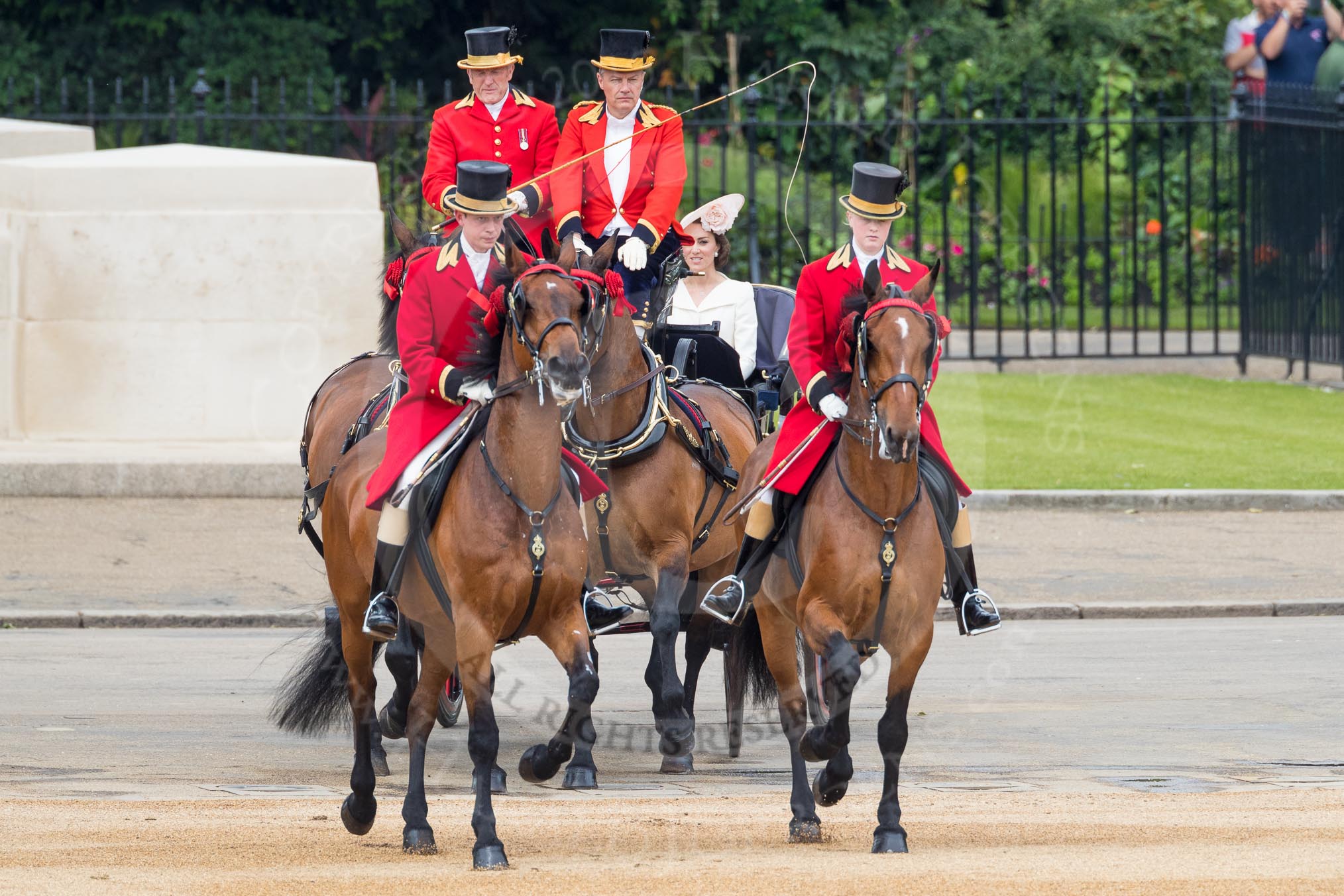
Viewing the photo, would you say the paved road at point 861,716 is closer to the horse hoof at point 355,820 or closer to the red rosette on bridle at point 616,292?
the horse hoof at point 355,820

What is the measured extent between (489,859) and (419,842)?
468 mm

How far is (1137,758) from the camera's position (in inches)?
335

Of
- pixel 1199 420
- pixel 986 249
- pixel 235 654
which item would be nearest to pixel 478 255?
pixel 235 654

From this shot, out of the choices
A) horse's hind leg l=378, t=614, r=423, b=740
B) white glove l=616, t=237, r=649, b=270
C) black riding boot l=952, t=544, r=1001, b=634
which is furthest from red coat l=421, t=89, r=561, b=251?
black riding boot l=952, t=544, r=1001, b=634

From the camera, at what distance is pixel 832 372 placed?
7660 millimetres

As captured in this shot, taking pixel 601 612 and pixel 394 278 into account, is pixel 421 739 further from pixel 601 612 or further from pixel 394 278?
pixel 394 278

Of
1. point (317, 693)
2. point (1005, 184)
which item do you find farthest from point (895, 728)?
point (1005, 184)

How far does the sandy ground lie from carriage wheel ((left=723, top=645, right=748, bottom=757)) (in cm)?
111

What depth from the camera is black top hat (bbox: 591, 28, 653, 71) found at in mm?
9570

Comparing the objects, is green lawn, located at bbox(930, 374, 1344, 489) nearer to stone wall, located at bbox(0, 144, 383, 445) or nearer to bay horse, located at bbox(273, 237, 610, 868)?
stone wall, located at bbox(0, 144, 383, 445)

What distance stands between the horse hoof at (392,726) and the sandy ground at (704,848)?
0.57 meters

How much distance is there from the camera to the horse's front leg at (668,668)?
8.47 metres

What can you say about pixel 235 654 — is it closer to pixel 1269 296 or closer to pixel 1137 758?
pixel 1137 758

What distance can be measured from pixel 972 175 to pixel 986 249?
Result: 1.64 m
